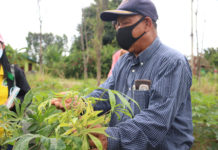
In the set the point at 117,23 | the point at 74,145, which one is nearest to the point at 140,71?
the point at 117,23

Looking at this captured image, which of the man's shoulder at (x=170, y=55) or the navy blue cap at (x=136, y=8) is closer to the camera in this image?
the man's shoulder at (x=170, y=55)

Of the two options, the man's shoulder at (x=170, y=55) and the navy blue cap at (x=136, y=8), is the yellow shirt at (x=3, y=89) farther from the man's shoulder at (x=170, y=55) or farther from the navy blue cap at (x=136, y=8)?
the man's shoulder at (x=170, y=55)

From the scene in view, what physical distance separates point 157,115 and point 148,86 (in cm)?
27

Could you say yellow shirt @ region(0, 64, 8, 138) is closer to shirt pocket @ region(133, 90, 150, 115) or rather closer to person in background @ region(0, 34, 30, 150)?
person in background @ region(0, 34, 30, 150)

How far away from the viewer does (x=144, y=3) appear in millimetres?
1394

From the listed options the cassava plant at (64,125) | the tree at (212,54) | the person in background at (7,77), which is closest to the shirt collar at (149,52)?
the cassava plant at (64,125)

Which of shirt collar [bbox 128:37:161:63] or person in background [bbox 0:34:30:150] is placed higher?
shirt collar [bbox 128:37:161:63]

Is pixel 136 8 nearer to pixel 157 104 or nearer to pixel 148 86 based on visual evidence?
pixel 148 86

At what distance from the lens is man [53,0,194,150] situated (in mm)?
1036

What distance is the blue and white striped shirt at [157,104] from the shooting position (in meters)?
1.03

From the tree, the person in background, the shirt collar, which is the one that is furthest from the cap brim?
the tree

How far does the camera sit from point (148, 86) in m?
1.29

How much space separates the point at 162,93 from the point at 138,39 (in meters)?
0.53

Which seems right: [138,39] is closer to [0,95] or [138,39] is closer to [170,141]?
[170,141]
